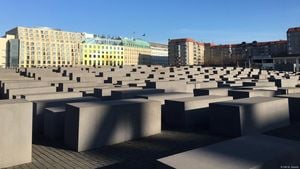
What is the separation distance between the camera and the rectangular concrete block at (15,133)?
18.1 ft

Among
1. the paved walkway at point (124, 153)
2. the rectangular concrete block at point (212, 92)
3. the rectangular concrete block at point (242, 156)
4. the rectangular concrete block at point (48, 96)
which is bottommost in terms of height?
the paved walkway at point (124, 153)

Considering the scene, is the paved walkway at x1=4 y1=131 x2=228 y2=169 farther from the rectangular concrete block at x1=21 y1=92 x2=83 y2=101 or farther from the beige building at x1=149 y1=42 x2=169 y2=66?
the beige building at x1=149 y1=42 x2=169 y2=66

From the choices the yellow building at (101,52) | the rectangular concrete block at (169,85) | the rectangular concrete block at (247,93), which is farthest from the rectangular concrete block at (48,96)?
the yellow building at (101,52)

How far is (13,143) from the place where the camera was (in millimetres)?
5613

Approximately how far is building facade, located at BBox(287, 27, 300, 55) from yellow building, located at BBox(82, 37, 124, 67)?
74.5 meters

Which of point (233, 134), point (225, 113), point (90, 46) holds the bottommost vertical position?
point (233, 134)

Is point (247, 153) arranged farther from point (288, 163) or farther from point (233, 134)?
point (233, 134)

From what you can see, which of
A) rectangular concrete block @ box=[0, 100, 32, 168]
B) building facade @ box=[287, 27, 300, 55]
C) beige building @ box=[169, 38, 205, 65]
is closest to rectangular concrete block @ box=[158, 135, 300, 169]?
rectangular concrete block @ box=[0, 100, 32, 168]

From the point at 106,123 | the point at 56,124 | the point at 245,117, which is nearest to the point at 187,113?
the point at 245,117

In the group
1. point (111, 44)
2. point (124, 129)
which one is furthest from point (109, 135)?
point (111, 44)

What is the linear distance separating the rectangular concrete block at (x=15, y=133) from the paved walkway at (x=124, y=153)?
0.73 feet

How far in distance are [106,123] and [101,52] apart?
131 metres

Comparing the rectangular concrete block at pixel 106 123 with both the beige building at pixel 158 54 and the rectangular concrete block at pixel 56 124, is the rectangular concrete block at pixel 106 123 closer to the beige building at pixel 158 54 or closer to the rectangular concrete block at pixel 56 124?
the rectangular concrete block at pixel 56 124

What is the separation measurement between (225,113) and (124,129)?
269cm
